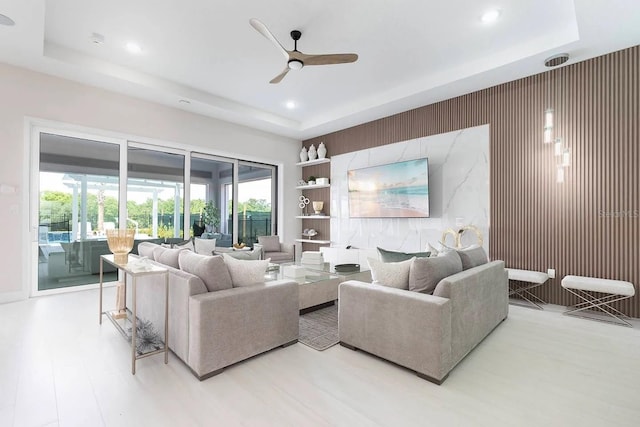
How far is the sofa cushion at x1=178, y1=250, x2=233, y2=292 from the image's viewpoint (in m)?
2.25

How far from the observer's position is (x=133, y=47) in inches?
145

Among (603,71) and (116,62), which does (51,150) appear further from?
(603,71)

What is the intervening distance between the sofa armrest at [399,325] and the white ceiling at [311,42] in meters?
2.72

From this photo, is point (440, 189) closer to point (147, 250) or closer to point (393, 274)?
point (393, 274)

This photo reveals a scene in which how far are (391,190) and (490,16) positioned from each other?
112 inches

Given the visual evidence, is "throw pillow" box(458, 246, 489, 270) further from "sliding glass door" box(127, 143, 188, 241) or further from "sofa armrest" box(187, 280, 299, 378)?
"sliding glass door" box(127, 143, 188, 241)

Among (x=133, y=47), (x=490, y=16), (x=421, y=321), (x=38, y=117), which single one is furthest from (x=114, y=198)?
(x=490, y=16)

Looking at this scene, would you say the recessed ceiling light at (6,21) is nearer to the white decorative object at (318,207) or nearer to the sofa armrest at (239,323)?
the sofa armrest at (239,323)

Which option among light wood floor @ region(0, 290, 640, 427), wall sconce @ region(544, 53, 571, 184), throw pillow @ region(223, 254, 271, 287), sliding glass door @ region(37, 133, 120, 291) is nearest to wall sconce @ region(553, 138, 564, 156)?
wall sconce @ region(544, 53, 571, 184)

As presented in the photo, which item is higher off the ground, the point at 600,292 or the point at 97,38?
the point at 97,38

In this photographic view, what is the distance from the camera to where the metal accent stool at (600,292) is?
308 centimetres

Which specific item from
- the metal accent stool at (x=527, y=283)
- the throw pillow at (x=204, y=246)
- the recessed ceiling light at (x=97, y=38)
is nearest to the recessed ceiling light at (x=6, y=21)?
the recessed ceiling light at (x=97, y=38)

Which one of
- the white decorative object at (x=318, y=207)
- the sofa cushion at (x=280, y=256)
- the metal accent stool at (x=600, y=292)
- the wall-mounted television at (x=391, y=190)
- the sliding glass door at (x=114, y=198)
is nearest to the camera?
the metal accent stool at (x=600, y=292)

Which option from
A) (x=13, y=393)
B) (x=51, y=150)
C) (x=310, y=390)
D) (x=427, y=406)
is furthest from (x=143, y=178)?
(x=427, y=406)
